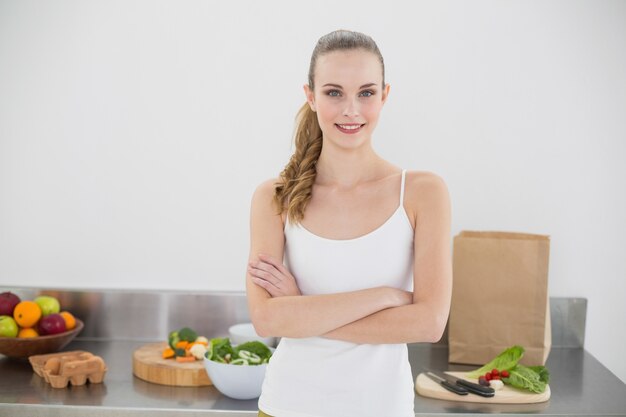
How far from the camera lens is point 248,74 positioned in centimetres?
240

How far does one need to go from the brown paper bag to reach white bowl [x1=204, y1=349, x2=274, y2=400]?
652 mm

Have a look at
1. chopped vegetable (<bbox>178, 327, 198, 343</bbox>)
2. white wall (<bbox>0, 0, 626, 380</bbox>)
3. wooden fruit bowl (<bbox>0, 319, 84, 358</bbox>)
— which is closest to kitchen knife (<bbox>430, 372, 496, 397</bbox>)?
white wall (<bbox>0, 0, 626, 380</bbox>)

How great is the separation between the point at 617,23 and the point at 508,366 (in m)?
1.17

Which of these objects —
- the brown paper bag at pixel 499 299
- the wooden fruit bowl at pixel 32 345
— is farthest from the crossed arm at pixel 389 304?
the wooden fruit bowl at pixel 32 345

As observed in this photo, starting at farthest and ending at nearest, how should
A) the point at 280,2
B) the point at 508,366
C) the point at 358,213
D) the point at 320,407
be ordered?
the point at 280,2, the point at 508,366, the point at 358,213, the point at 320,407

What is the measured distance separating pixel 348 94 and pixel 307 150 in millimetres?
236

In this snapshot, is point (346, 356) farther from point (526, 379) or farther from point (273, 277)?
point (526, 379)

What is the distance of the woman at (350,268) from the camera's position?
145cm

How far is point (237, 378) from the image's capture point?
73.6 inches

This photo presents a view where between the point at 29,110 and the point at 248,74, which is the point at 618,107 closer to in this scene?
the point at 248,74

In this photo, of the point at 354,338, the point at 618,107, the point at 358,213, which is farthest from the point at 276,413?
the point at 618,107

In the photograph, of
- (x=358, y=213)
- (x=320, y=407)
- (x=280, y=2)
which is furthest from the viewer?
(x=280, y=2)

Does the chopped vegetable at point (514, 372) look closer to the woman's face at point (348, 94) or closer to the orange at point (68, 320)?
the woman's face at point (348, 94)

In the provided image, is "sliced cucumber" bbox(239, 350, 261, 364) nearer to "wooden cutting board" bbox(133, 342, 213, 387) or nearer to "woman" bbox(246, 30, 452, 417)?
"wooden cutting board" bbox(133, 342, 213, 387)
